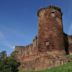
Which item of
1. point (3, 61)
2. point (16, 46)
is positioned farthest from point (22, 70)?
point (16, 46)

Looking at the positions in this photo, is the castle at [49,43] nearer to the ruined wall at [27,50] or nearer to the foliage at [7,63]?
the ruined wall at [27,50]

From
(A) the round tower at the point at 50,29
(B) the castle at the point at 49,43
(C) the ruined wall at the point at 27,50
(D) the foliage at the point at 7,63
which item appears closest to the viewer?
(D) the foliage at the point at 7,63

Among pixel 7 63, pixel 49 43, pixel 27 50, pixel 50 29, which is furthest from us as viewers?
pixel 27 50

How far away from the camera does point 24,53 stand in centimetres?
4106

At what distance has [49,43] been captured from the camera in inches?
1358

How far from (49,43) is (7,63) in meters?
7.35

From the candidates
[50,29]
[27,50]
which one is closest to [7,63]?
[50,29]

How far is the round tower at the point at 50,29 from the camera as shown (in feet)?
113

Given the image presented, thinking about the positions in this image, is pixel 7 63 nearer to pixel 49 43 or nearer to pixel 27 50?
pixel 49 43

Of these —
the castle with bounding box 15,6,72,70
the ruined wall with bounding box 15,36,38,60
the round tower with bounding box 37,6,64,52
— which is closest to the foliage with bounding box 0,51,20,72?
the castle with bounding box 15,6,72,70

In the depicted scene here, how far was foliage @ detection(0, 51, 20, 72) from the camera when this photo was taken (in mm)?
28941

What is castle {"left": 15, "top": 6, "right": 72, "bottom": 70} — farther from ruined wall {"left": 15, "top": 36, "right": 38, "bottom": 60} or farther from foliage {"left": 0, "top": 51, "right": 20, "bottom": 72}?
foliage {"left": 0, "top": 51, "right": 20, "bottom": 72}

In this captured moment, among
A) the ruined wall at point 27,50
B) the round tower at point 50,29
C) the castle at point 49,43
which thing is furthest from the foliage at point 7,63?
the ruined wall at point 27,50

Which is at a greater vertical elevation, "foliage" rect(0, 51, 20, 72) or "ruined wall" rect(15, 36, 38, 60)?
"ruined wall" rect(15, 36, 38, 60)
